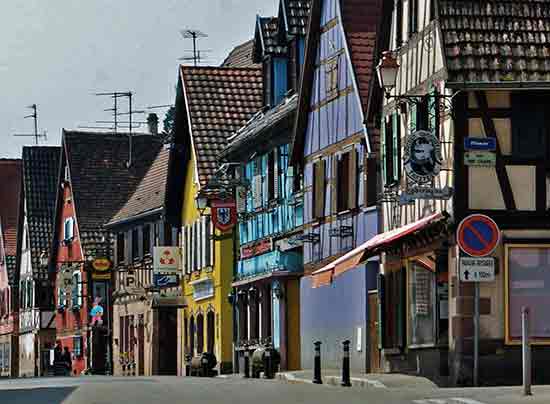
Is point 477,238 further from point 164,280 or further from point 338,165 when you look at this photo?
point 164,280

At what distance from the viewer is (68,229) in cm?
8262

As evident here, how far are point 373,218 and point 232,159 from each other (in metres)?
16.6

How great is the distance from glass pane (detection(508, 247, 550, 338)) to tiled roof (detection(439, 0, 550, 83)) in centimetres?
301

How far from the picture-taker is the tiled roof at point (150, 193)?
70062mm

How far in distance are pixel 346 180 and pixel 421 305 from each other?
8517mm

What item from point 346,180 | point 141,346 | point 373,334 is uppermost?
point 346,180

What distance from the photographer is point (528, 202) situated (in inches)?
1270

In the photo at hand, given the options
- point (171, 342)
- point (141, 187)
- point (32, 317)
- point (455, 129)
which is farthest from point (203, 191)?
point (32, 317)

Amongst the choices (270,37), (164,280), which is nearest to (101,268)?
(164,280)

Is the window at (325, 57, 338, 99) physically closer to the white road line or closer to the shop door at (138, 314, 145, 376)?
the white road line

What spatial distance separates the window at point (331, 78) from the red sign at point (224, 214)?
11.1 meters

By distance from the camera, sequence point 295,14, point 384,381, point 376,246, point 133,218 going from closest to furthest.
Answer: point 384,381 → point 376,246 → point 295,14 → point 133,218

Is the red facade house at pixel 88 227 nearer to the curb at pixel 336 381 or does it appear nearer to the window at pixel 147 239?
the window at pixel 147 239

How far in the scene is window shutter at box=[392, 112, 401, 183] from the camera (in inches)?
1444
